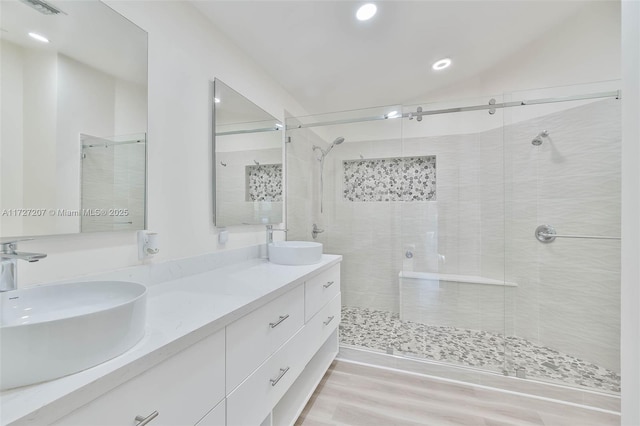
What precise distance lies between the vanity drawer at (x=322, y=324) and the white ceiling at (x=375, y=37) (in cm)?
179

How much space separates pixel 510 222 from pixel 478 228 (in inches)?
10.2

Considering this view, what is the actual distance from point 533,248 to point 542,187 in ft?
1.72

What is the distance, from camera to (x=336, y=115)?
8.75ft

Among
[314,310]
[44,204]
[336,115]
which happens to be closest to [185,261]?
[44,204]

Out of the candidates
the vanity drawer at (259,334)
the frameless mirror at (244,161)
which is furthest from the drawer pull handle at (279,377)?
the frameless mirror at (244,161)

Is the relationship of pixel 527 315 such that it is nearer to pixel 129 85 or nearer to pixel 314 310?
pixel 314 310

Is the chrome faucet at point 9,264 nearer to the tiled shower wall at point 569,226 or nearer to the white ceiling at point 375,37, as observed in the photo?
the white ceiling at point 375,37

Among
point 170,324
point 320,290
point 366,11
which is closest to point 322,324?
point 320,290

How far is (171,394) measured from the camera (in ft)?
2.15

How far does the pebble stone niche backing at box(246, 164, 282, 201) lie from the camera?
1.87 metres

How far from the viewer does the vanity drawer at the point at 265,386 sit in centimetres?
89

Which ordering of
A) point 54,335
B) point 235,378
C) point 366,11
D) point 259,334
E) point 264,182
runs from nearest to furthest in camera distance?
point 54,335, point 235,378, point 259,334, point 366,11, point 264,182

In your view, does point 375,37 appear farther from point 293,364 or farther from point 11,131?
point 293,364

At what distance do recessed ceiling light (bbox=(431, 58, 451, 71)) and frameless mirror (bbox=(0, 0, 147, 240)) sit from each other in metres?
2.16
